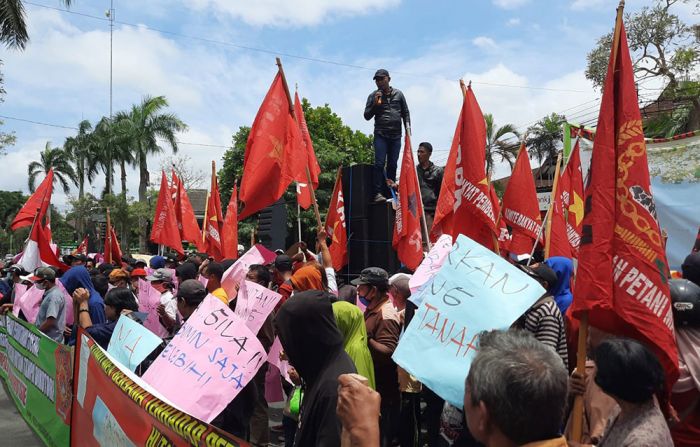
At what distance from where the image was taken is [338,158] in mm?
30031

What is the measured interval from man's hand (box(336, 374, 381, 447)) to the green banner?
3577mm

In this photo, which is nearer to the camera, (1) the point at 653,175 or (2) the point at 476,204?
(2) the point at 476,204

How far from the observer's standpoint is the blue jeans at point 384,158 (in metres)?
9.04

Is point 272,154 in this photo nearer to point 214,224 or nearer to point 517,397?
point 517,397

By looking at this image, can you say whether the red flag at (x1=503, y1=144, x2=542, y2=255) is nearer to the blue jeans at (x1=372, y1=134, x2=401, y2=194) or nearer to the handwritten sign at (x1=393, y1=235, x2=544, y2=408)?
the blue jeans at (x1=372, y1=134, x2=401, y2=194)

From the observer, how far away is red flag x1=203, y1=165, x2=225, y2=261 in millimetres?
11297

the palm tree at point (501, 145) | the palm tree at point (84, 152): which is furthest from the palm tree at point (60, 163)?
the palm tree at point (501, 145)

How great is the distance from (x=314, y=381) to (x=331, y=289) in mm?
2652

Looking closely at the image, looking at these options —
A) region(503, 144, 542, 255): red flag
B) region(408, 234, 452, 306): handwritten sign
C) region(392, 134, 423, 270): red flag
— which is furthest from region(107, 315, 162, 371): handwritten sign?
region(503, 144, 542, 255): red flag

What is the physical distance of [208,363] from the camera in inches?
126

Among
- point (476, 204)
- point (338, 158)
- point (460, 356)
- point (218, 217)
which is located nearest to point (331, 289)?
point (476, 204)

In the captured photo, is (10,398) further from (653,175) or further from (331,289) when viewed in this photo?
(653,175)

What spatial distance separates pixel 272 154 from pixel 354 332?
3143 mm

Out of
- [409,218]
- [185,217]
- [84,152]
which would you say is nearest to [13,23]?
[185,217]
